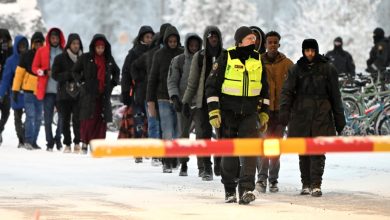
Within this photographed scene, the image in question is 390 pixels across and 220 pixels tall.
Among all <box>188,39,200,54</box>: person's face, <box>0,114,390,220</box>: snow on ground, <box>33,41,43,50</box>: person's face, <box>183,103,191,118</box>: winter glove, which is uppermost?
<box>33,41,43,50</box>: person's face

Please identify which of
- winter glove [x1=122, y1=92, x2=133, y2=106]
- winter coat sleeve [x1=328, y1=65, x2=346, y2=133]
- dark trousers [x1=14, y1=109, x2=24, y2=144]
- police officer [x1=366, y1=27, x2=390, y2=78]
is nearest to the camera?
winter coat sleeve [x1=328, y1=65, x2=346, y2=133]

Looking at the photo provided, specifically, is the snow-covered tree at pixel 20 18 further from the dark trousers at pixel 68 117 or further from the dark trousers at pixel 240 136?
the dark trousers at pixel 240 136

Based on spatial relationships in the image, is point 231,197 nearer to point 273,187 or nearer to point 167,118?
point 273,187

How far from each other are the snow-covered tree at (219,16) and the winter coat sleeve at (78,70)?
63.4m

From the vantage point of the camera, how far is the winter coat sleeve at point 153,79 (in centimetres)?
1966

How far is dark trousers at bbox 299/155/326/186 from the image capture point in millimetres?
15641

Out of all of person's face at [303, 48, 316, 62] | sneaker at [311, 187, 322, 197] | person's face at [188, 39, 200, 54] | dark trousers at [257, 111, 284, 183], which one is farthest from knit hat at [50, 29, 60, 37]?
sneaker at [311, 187, 322, 197]

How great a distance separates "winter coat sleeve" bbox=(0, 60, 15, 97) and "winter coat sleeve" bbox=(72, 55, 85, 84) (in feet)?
10.0

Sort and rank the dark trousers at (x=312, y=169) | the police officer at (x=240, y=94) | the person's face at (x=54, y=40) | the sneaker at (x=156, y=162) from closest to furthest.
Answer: the police officer at (x=240, y=94) < the dark trousers at (x=312, y=169) < the sneaker at (x=156, y=162) < the person's face at (x=54, y=40)

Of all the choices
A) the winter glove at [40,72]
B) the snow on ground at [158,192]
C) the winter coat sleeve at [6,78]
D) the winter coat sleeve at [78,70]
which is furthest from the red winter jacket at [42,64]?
the snow on ground at [158,192]

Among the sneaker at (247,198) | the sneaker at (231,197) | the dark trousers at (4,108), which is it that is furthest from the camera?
the dark trousers at (4,108)

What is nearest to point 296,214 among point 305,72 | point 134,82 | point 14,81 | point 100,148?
point 305,72

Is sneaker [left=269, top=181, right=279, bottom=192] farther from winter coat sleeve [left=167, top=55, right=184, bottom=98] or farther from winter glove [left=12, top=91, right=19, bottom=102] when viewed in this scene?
winter glove [left=12, top=91, right=19, bottom=102]

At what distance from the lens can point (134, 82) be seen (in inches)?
858
